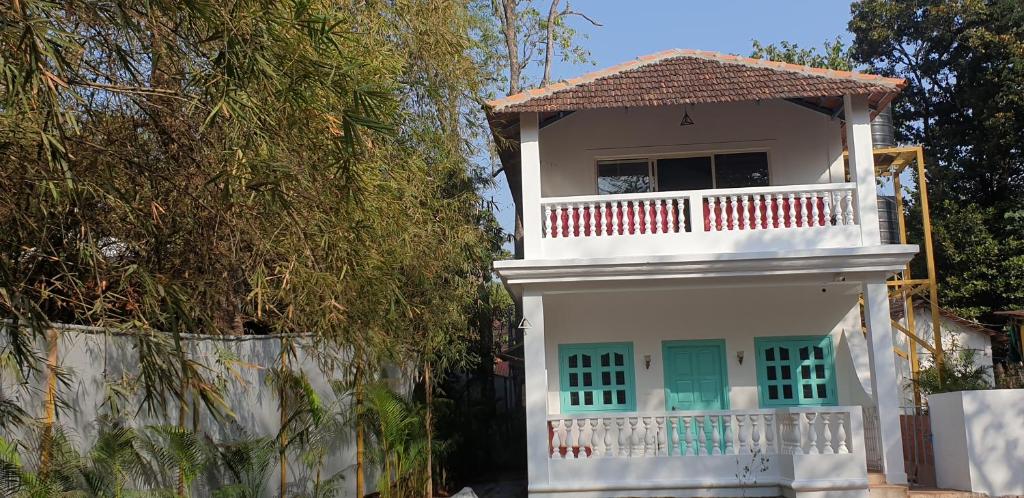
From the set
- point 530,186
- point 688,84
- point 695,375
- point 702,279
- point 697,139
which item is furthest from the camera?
point 697,139

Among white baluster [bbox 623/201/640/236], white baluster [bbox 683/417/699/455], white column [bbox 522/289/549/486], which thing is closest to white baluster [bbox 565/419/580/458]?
white column [bbox 522/289/549/486]

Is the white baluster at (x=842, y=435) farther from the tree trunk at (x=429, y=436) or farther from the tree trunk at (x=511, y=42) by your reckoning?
the tree trunk at (x=511, y=42)

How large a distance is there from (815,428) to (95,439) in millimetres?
7336

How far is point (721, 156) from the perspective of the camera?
13.0 m

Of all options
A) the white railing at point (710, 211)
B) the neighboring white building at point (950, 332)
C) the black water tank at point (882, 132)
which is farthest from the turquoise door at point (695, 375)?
the neighboring white building at point (950, 332)

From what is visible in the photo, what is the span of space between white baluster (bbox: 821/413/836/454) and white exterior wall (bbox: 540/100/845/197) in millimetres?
3684

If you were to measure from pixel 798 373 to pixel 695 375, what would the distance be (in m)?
1.33

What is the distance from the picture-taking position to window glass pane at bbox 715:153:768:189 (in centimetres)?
1295

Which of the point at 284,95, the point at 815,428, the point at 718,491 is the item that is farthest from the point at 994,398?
the point at 284,95

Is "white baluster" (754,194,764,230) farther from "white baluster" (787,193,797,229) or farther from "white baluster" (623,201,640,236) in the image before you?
"white baluster" (623,201,640,236)

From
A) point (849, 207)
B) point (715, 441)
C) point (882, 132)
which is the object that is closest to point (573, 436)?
point (715, 441)

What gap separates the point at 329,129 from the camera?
6.02 metres

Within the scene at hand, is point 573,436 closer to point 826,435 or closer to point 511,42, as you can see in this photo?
point 826,435

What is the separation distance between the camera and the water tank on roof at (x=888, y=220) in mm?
11842
